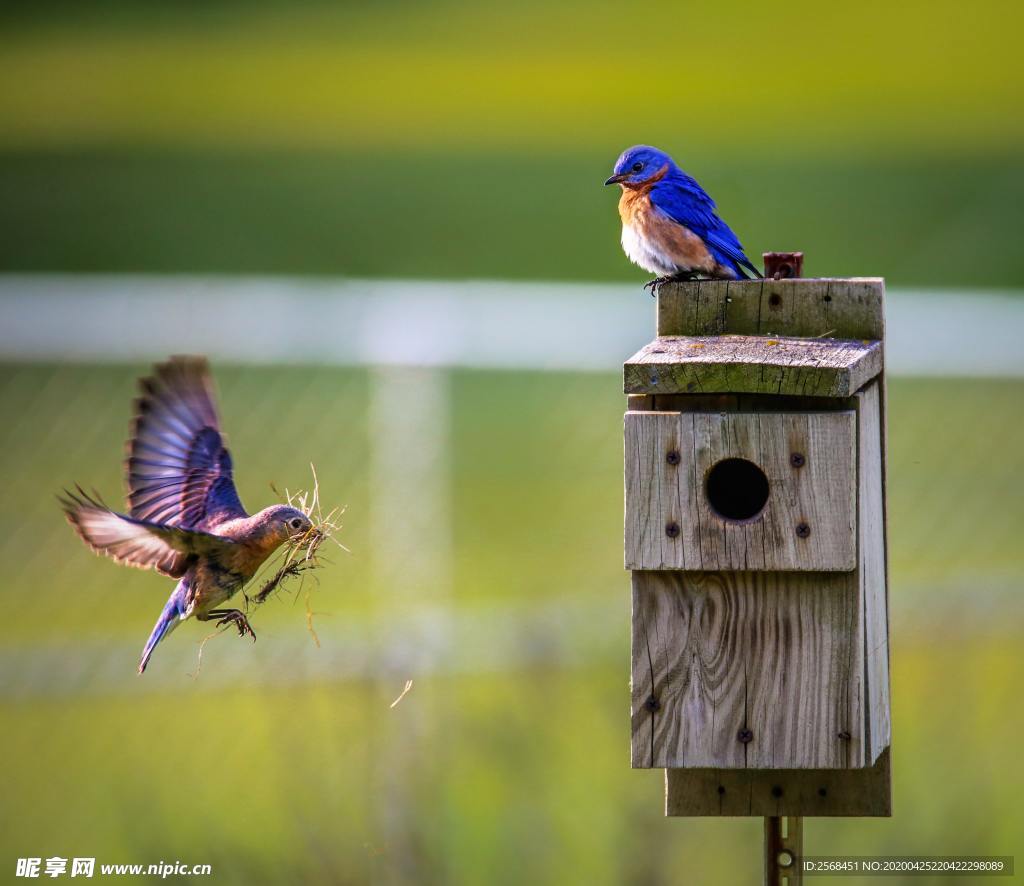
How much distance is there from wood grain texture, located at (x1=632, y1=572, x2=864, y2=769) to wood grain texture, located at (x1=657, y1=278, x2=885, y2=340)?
506mm

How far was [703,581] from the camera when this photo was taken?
338 cm

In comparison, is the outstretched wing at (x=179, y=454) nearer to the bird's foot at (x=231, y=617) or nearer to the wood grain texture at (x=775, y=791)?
the bird's foot at (x=231, y=617)

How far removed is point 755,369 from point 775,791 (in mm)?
879

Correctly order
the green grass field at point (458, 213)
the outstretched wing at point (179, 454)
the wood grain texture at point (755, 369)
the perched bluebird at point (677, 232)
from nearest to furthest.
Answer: the wood grain texture at point (755, 369) < the outstretched wing at point (179, 454) < the perched bluebird at point (677, 232) < the green grass field at point (458, 213)

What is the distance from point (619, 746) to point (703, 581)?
239cm

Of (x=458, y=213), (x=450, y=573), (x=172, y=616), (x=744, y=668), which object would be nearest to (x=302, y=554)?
(x=172, y=616)

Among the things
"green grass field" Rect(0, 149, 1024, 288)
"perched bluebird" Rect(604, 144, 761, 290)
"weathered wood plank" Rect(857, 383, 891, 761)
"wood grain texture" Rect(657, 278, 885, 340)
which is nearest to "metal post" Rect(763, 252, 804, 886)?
"wood grain texture" Rect(657, 278, 885, 340)

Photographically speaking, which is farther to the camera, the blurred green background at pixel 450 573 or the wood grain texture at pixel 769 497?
the blurred green background at pixel 450 573

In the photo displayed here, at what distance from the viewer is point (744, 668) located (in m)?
3.39

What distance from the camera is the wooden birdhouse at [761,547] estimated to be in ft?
10.8

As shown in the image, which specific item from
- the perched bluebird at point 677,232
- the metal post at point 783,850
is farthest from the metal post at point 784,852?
the perched bluebird at point 677,232

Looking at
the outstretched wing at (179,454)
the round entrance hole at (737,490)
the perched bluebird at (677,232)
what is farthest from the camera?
the perched bluebird at (677,232)

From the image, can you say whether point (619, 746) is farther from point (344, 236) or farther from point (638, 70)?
point (638, 70)

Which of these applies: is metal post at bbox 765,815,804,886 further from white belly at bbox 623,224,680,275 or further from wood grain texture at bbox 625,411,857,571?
white belly at bbox 623,224,680,275
